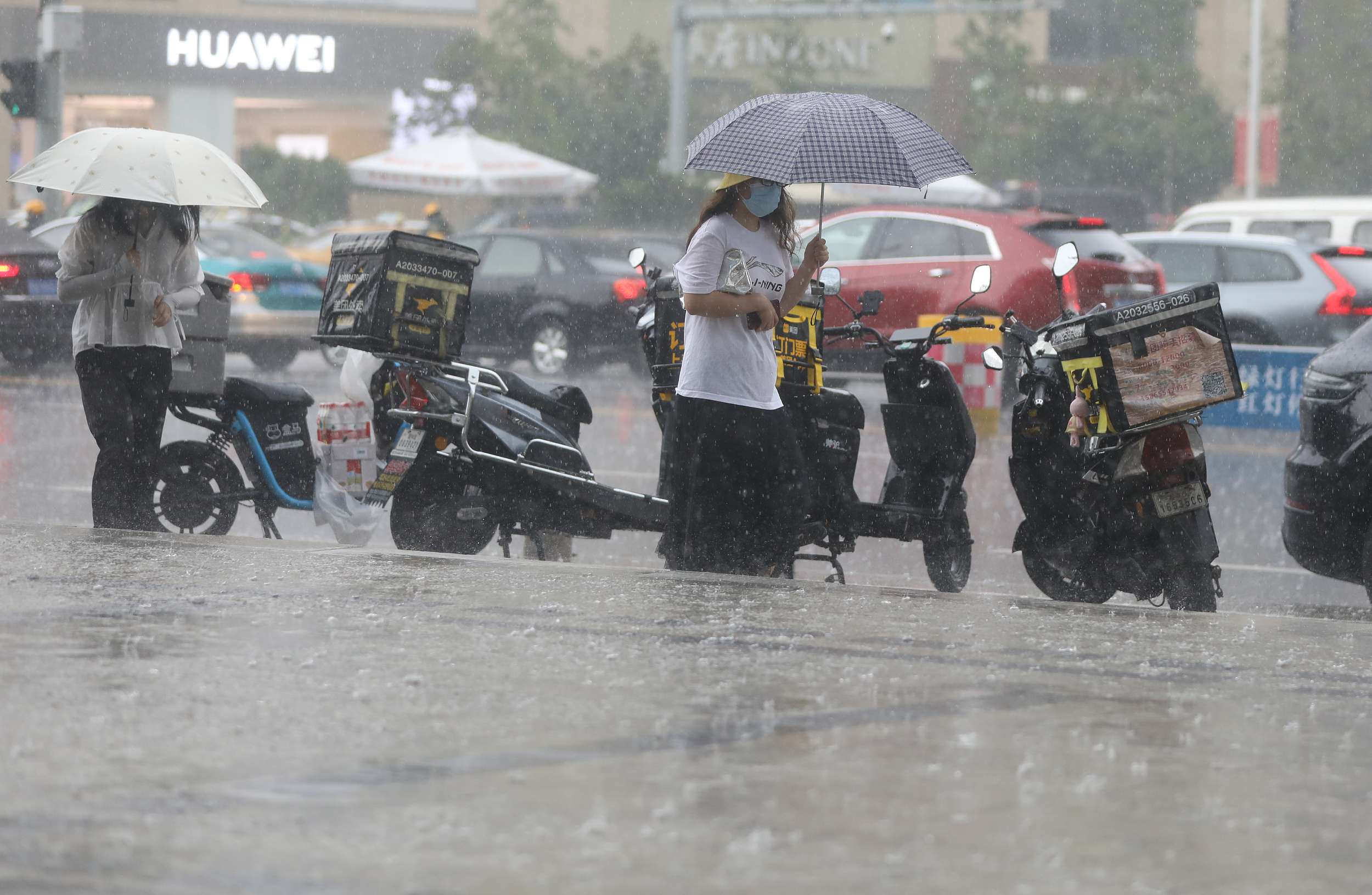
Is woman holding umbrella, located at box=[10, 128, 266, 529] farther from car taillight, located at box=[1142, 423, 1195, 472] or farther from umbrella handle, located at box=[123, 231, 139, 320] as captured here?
car taillight, located at box=[1142, 423, 1195, 472]

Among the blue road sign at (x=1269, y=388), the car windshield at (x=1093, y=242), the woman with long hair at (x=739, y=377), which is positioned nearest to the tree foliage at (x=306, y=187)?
the car windshield at (x=1093, y=242)

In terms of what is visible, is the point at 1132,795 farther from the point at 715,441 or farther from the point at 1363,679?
the point at 715,441

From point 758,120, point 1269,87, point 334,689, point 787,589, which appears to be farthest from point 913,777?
point 1269,87

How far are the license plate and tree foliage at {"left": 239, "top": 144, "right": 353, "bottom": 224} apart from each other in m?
34.2

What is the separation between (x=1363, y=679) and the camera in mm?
5105

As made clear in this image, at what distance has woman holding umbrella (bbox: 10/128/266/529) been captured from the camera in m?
7.23

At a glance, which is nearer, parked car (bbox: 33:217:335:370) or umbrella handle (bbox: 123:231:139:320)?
umbrella handle (bbox: 123:231:139:320)

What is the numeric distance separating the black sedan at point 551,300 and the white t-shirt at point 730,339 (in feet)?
42.0

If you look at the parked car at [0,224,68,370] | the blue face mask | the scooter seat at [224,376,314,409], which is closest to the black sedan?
the parked car at [0,224,68,370]

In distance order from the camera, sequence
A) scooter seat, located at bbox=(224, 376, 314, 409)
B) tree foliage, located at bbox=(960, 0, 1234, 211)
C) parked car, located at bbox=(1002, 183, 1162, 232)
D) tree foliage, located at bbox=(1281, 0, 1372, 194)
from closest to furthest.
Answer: scooter seat, located at bbox=(224, 376, 314, 409)
parked car, located at bbox=(1002, 183, 1162, 232)
tree foliage, located at bbox=(1281, 0, 1372, 194)
tree foliage, located at bbox=(960, 0, 1234, 211)

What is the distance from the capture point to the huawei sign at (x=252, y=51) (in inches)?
1848

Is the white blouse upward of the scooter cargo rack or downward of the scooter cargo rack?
upward

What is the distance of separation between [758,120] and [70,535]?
287 cm

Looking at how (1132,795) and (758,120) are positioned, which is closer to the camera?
(1132,795)
